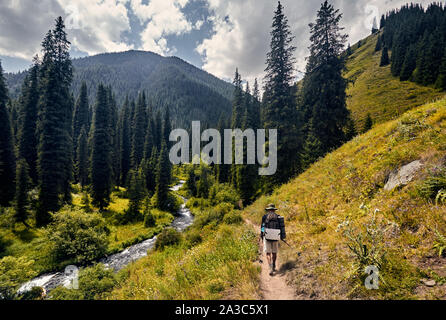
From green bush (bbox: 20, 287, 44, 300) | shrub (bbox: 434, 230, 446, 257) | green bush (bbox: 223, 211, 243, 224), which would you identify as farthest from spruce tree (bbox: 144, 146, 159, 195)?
shrub (bbox: 434, 230, 446, 257)

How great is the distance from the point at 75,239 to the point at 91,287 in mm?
10684

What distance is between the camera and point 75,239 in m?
19.4

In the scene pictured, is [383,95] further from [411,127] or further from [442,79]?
[411,127]

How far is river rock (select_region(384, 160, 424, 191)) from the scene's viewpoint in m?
6.51

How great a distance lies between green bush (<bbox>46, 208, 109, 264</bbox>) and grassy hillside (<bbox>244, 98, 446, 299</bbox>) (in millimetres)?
20784

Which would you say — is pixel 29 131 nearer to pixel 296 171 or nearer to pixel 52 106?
pixel 52 106

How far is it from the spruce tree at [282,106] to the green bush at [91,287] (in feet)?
54.4

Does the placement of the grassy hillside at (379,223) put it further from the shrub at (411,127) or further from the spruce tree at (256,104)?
the spruce tree at (256,104)

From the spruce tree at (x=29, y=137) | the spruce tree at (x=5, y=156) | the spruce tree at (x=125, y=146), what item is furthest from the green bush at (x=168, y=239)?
the spruce tree at (x=125, y=146)

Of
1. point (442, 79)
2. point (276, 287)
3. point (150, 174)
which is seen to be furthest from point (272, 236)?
point (442, 79)

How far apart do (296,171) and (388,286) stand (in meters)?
17.3

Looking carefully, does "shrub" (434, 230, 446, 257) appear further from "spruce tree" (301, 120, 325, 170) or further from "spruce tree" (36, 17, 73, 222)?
"spruce tree" (36, 17, 73, 222)

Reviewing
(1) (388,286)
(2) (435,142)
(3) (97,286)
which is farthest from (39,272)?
(2) (435,142)

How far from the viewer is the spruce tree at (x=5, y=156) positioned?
82.7 feet
